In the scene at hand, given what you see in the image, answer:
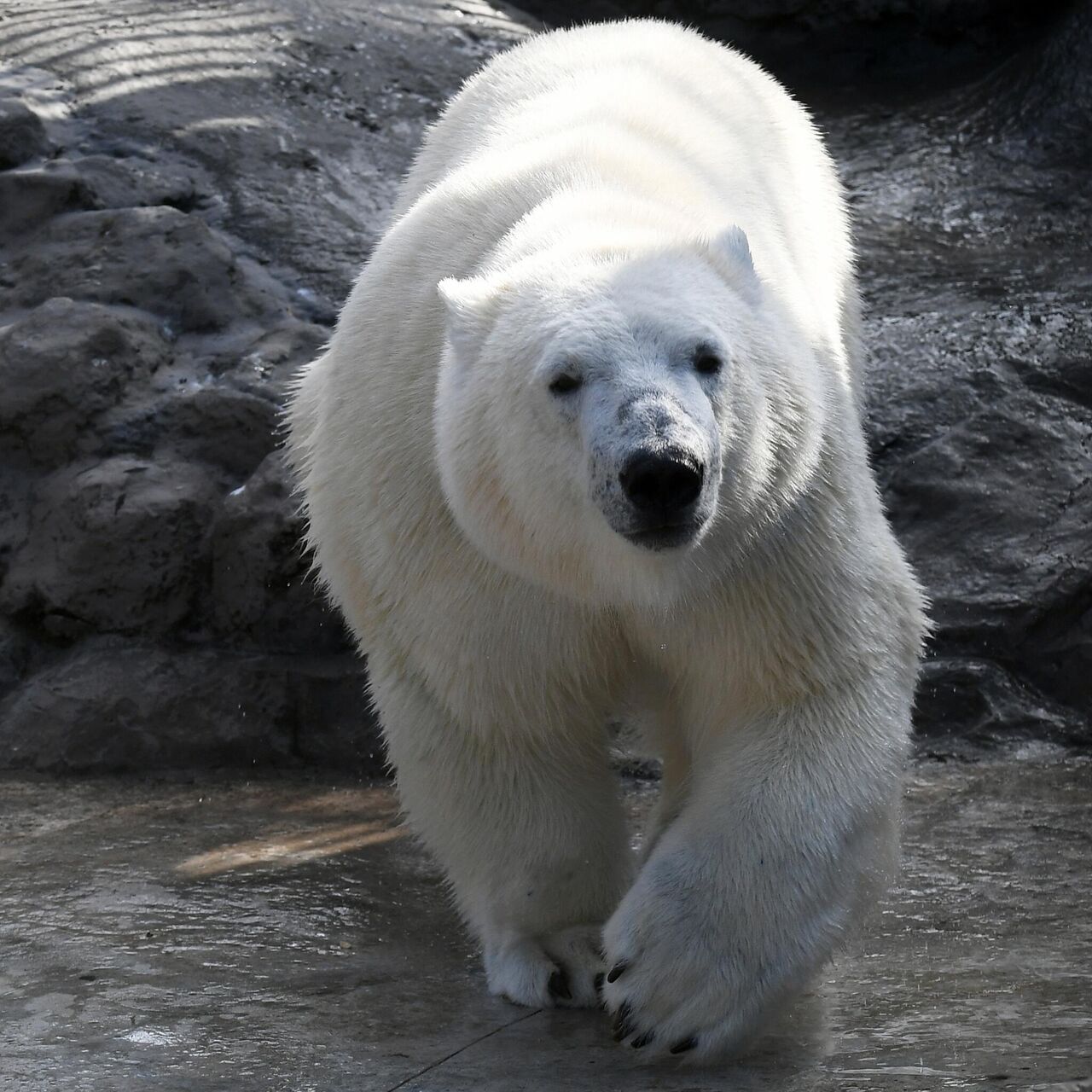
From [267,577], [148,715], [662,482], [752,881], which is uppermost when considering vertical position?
[662,482]

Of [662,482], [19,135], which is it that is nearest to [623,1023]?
[662,482]

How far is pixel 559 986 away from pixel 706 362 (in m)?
1.16

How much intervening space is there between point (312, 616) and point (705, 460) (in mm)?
2562

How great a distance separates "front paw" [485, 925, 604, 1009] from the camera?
3025mm

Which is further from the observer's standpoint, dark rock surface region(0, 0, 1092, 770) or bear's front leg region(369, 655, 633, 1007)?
dark rock surface region(0, 0, 1092, 770)

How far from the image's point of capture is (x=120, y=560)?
4879 millimetres

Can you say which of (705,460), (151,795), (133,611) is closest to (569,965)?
(705,460)

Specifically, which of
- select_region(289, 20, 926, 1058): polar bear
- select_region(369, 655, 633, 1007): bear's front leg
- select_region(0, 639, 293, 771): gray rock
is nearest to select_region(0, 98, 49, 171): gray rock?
select_region(0, 639, 293, 771): gray rock

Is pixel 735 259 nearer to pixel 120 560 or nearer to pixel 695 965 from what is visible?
pixel 695 965

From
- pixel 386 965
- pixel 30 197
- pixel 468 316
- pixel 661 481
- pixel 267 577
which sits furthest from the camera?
pixel 30 197

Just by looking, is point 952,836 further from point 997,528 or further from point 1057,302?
point 1057,302

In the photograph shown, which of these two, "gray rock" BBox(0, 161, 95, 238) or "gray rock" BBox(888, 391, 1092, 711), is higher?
"gray rock" BBox(0, 161, 95, 238)

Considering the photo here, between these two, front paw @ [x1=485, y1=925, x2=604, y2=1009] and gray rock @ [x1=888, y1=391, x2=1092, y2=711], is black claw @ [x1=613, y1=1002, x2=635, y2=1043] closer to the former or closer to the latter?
front paw @ [x1=485, y1=925, x2=604, y2=1009]

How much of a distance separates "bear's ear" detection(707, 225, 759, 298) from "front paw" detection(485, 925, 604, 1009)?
1208 millimetres
